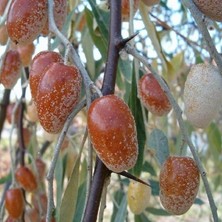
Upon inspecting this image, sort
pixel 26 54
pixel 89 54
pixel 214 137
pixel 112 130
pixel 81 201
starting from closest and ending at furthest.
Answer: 1. pixel 112 130
2. pixel 26 54
3. pixel 81 201
4. pixel 89 54
5. pixel 214 137

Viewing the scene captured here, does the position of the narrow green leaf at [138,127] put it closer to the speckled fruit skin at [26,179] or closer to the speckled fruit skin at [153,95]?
the speckled fruit skin at [153,95]

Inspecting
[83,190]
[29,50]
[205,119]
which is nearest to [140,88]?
[205,119]

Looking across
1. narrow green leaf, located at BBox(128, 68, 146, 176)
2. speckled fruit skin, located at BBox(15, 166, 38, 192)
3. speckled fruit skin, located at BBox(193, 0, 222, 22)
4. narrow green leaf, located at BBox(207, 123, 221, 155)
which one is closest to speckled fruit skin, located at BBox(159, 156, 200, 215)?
speckled fruit skin, located at BBox(193, 0, 222, 22)

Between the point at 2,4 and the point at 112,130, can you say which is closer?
the point at 112,130

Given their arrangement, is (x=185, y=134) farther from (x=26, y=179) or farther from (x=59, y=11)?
(x=26, y=179)

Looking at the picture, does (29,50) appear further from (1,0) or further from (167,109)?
(167,109)

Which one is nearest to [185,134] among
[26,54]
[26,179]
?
[26,54]

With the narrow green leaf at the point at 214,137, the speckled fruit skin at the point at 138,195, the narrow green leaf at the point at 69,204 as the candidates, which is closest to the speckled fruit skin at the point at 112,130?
the narrow green leaf at the point at 69,204

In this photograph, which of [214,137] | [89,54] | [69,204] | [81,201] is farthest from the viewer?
[214,137]
